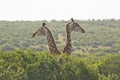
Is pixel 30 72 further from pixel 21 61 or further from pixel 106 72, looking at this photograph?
pixel 106 72

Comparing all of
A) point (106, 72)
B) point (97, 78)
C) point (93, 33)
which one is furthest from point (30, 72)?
point (93, 33)

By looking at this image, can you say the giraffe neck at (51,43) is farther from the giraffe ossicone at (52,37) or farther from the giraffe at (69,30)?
the giraffe at (69,30)

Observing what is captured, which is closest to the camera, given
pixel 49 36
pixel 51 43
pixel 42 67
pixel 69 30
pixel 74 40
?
pixel 49 36

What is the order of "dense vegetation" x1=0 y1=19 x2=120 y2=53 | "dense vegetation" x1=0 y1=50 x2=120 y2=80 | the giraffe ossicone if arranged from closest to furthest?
"dense vegetation" x1=0 y1=50 x2=120 y2=80, the giraffe ossicone, "dense vegetation" x1=0 y1=19 x2=120 y2=53

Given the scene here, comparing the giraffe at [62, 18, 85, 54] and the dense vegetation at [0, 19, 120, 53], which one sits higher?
the giraffe at [62, 18, 85, 54]

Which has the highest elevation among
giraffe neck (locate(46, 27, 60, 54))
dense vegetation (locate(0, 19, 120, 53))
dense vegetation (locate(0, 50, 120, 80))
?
giraffe neck (locate(46, 27, 60, 54))

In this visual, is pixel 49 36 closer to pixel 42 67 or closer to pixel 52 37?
pixel 52 37

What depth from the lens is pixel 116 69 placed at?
76.3 feet

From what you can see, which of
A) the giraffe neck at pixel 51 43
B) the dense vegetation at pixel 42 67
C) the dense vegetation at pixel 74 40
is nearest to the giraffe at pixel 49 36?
the giraffe neck at pixel 51 43

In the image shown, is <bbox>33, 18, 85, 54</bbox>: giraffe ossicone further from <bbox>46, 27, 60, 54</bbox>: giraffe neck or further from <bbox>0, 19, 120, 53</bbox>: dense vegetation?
<bbox>0, 19, 120, 53</bbox>: dense vegetation

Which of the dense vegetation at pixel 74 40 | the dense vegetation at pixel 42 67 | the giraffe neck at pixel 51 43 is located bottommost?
the dense vegetation at pixel 74 40

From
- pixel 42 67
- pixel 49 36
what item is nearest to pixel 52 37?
pixel 49 36

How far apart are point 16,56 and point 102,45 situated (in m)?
68.8

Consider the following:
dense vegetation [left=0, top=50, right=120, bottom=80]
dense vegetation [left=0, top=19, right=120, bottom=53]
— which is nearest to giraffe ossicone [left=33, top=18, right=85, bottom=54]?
dense vegetation [left=0, top=50, right=120, bottom=80]
